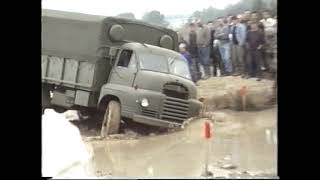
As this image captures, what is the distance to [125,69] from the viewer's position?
4.21 meters

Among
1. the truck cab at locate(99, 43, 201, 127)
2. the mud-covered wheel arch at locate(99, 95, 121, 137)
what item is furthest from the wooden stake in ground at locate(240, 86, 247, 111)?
the mud-covered wheel arch at locate(99, 95, 121, 137)

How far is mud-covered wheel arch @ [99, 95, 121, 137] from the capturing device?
13.6 feet

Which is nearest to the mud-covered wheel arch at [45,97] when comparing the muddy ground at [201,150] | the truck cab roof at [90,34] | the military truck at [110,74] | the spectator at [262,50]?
the military truck at [110,74]

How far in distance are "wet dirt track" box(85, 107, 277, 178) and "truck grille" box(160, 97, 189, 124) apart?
105 millimetres

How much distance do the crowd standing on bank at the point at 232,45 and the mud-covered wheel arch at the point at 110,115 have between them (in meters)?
0.64

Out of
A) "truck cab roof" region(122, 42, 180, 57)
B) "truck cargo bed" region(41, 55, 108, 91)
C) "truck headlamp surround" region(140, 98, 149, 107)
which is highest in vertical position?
"truck cab roof" region(122, 42, 180, 57)

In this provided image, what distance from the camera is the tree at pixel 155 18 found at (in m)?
4.12

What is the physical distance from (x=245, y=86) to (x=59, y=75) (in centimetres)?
145

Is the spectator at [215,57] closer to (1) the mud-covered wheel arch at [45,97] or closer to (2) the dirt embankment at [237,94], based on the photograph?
(2) the dirt embankment at [237,94]

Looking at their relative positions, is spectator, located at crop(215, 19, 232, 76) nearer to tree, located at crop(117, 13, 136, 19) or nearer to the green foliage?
the green foliage
